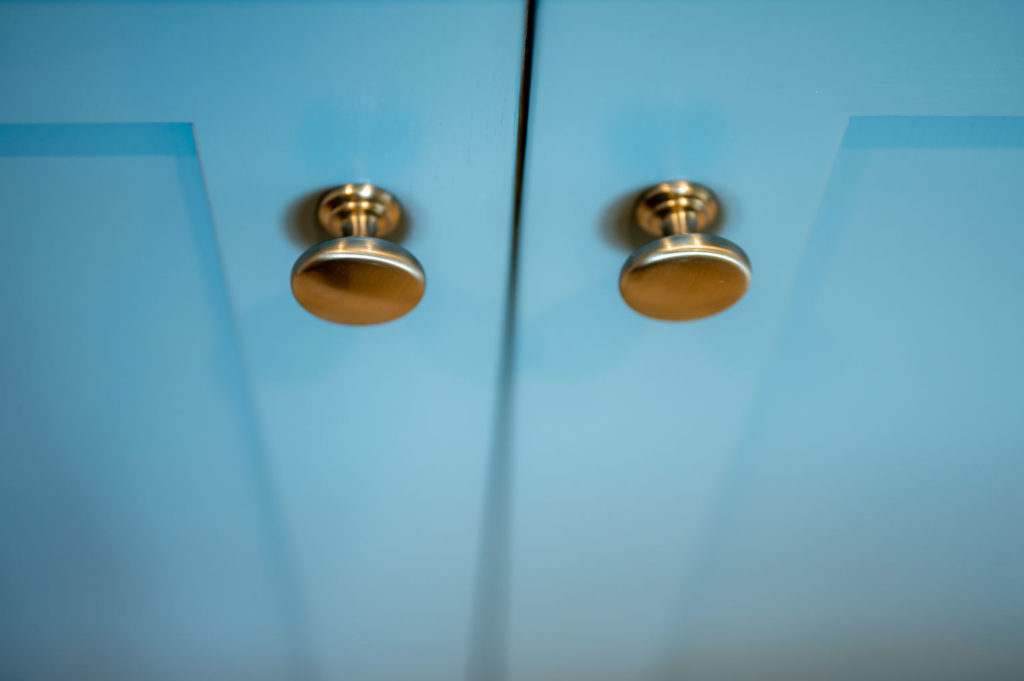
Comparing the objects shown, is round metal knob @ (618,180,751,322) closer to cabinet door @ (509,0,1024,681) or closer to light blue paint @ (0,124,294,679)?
cabinet door @ (509,0,1024,681)

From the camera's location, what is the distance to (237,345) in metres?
0.34

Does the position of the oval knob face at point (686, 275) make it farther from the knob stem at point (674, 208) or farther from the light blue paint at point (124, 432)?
the light blue paint at point (124, 432)

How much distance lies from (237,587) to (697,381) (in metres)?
0.32

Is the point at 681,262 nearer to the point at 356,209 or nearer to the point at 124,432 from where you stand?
the point at 356,209

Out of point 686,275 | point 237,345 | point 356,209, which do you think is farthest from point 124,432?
point 686,275

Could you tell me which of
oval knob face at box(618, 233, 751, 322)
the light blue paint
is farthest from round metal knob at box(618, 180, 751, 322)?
the light blue paint

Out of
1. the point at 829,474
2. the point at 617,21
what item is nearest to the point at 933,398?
the point at 829,474

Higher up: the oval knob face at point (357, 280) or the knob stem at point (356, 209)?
the knob stem at point (356, 209)

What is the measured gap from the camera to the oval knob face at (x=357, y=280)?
0.82 feet

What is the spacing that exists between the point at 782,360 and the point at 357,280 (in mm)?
229

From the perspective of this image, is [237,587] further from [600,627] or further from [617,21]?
[617,21]

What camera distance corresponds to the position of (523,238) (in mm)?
296

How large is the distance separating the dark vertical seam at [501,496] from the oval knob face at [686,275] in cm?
6

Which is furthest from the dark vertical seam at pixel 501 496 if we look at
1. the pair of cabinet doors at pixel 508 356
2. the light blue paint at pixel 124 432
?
the light blue paint at pixel 124 432
